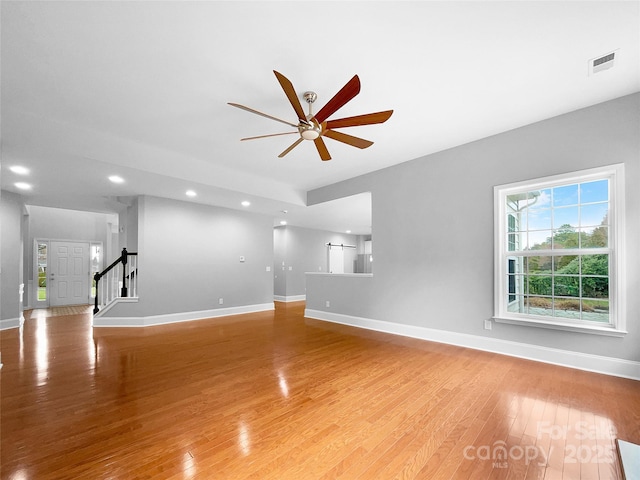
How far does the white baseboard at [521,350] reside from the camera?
2.94 m

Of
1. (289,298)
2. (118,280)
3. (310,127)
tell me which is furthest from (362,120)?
(289,298)

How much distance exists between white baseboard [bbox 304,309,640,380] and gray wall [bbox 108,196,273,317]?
3.33 meters

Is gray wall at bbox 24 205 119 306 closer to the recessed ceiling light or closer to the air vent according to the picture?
the recessed ceiling light

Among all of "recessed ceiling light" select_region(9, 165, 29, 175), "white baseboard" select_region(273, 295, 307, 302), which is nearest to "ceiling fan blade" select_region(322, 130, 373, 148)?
"recessed ceiling light" select_region(9, 165, 29, 175)

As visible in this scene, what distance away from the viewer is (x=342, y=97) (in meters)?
2.25

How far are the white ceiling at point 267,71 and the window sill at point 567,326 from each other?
2522 mm

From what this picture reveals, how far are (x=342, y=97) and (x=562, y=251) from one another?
3.31 m

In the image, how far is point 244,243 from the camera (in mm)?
7172

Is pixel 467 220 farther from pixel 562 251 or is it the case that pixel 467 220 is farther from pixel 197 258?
pixel 197 258

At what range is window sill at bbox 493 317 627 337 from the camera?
2951mm

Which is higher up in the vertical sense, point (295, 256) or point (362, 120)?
point (362, 120)

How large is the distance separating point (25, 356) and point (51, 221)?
20.5ft

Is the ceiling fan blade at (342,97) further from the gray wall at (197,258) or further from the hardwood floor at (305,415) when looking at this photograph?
the gray wall at (197,258)

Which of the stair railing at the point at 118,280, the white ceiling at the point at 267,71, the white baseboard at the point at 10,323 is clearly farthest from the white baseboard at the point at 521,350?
the white baseboard at the point at 10,323
